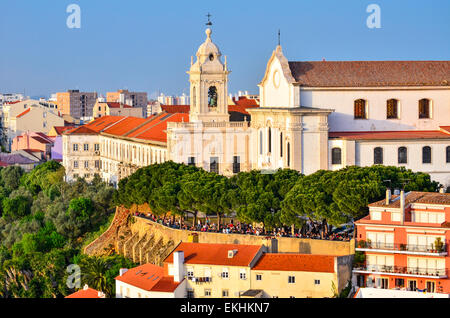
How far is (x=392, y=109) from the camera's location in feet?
243

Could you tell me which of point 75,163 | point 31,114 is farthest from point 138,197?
point 31,114

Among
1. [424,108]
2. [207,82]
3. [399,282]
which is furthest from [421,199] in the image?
[207,82]

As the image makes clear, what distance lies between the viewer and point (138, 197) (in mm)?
67938

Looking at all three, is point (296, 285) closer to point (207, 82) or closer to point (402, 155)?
point (402, 155)

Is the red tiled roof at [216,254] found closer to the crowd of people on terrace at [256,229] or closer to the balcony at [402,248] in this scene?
the crowd of people on terrace at [256,229]

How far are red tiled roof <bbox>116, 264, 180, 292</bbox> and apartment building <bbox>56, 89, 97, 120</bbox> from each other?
14210 centimetres

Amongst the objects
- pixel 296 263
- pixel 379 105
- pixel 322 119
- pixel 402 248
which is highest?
pixel 379 105

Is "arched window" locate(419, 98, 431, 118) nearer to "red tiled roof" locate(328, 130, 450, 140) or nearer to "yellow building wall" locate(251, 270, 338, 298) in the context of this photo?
"red tiled roof" locate(328, 130, 450, 140)

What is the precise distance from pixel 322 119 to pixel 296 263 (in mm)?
20527

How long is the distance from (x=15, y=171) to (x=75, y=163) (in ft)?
17.5

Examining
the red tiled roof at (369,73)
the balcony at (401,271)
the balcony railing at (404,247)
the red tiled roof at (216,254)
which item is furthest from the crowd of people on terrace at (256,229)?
the red tiled roof at (369,73)

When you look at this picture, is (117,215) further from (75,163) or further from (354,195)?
(75,163)

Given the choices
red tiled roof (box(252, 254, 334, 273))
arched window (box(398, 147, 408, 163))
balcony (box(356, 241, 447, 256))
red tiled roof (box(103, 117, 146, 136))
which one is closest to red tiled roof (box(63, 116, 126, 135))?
red tiled roof (box(103, 117, 146, 136))

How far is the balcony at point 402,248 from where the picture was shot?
49531 mm
